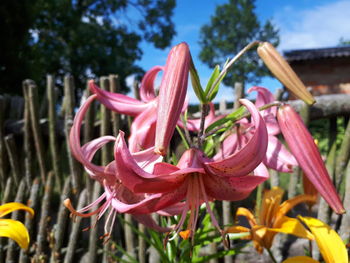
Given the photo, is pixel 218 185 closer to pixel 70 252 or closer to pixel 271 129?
pixel 271 129

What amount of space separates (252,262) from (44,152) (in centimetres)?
141

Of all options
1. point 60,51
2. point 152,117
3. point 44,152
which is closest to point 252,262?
point 152,117

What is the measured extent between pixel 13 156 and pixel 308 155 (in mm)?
2050

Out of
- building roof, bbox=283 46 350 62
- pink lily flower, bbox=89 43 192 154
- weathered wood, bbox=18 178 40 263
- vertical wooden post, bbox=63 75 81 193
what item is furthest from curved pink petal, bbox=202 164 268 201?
building roof, bbox=283 46 350 62

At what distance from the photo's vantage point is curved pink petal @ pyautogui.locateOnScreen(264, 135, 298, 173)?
2.90 ft

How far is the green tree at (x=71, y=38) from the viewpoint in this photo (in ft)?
26.9

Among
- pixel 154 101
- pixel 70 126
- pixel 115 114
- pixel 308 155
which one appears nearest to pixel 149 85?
pixel 154 101

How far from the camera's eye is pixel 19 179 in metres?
2.30

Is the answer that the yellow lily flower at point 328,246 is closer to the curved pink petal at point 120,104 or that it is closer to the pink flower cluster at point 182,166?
the pink flower cluster at point 182,166

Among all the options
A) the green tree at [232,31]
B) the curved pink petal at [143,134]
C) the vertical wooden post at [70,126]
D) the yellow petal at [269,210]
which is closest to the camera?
the curved pink petal at [143,134]

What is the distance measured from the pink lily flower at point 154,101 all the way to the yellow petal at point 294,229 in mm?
408

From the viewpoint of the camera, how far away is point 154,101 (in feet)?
3.16

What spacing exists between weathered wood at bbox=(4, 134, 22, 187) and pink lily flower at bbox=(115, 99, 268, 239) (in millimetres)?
1835

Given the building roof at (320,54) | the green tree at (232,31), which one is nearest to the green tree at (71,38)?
the building roof at (320,54)
